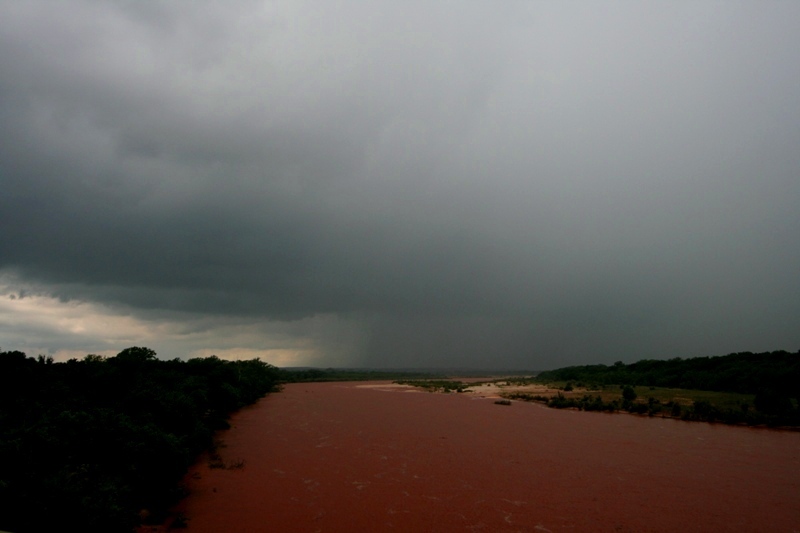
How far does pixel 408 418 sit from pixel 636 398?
19.8 meters

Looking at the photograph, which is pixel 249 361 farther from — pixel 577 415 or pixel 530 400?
pixel 577 415

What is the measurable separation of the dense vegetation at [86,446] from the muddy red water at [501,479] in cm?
141

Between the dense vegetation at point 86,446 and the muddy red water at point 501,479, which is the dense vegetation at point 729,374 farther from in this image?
the dense vegetation at point 86,446

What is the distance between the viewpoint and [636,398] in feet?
112

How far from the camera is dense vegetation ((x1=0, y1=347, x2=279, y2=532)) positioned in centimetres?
714

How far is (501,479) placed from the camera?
44.9 feet

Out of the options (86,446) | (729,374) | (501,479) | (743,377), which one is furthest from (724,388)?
(86,446)

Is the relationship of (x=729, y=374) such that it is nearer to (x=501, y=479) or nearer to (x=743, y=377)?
(x=743, y=377)

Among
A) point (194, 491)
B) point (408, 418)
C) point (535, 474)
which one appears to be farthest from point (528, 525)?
point (408, 418)

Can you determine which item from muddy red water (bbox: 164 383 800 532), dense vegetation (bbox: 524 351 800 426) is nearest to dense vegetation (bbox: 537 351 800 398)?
dense vegetation (bbox: 524 351 800 426)

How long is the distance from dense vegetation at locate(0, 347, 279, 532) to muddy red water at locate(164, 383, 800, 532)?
1.41 metres

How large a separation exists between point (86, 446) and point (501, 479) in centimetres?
1174

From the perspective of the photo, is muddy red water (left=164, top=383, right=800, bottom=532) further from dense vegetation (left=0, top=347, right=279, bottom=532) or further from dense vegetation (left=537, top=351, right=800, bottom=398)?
dense vegetation (left=537, top=351, right=800, bottom=398)

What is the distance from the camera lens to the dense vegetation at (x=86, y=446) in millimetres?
7145
